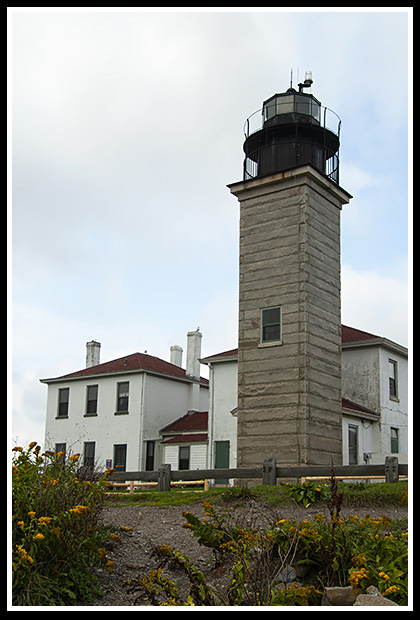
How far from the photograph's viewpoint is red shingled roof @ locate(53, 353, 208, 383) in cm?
3335

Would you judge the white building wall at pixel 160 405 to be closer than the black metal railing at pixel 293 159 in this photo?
No

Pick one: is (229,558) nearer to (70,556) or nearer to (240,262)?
(70,556)


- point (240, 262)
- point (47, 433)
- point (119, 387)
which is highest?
point (240, 262)

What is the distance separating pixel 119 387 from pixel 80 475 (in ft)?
82.2

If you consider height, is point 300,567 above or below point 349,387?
below

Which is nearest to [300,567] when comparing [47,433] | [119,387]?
[119,387]

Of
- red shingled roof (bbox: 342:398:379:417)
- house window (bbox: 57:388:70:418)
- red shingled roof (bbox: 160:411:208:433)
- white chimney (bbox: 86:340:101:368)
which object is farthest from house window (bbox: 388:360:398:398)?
white chimney (bbox: 86:340:101:368)

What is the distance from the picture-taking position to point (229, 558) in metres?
7.61

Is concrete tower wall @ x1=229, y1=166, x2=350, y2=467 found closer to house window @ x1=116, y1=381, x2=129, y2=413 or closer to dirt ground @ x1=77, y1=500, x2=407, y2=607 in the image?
dirt ground @ x1=77, y1=500, x2=407, y2=607

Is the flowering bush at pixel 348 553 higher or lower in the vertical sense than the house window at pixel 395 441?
higher

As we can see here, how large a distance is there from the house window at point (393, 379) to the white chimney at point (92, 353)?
17889 millimetres

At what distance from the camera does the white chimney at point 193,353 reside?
34.8m

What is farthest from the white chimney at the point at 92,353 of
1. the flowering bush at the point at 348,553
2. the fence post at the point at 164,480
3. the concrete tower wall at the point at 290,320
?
the flowering bush at the point at 348,553

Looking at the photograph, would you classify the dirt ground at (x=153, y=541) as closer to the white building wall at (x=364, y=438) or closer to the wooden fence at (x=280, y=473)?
the wooden fence at (x=280, y=473)
